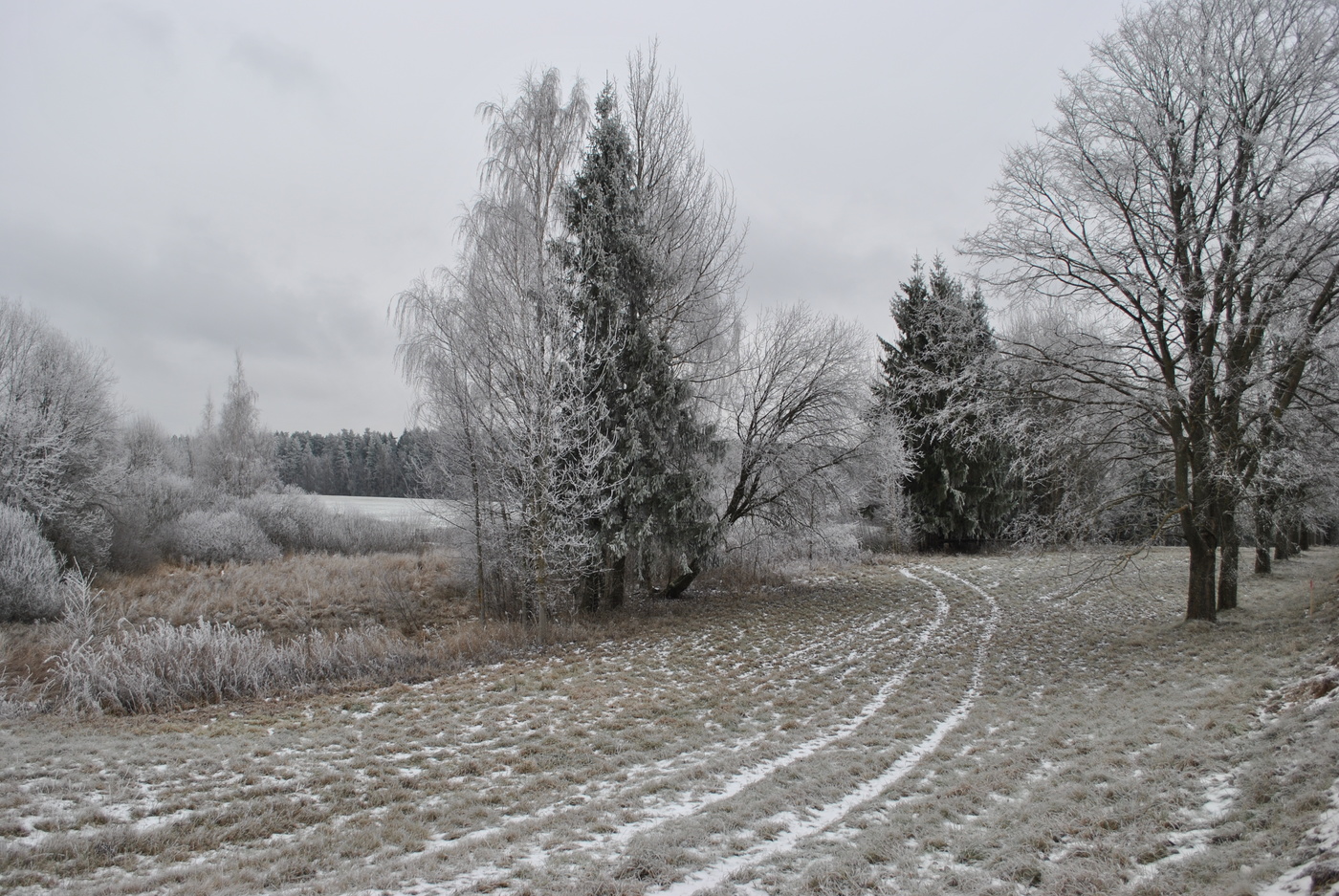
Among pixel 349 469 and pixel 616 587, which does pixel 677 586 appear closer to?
pixel 616 587

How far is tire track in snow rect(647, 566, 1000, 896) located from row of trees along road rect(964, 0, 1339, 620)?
5.78 metres

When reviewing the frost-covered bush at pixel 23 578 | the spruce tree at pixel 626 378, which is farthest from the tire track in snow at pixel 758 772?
the frost-covered bush at pixel 23 578

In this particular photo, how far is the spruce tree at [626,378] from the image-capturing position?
45.7 feet

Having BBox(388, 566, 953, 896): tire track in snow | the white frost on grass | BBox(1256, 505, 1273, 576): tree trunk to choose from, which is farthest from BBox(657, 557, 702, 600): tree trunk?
the white frost on grass

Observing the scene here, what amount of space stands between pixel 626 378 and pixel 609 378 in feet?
1.97

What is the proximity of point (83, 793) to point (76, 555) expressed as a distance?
18787 millimetres

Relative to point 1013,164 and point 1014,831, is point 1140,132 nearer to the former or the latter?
point 1013,164

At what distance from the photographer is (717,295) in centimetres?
1596

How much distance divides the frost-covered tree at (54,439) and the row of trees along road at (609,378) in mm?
12185

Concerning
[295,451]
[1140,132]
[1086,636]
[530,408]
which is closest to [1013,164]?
[1140,132]

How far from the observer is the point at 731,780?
5609mm

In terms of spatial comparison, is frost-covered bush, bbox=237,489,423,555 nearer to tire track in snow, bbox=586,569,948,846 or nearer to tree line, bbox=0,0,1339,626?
tree line, bbox=0,0,1339,626

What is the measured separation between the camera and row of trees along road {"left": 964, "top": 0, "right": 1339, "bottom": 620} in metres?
9.12

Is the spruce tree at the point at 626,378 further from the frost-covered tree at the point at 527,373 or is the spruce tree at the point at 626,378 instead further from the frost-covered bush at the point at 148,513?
the frost-covered bush at the point at 148,513
